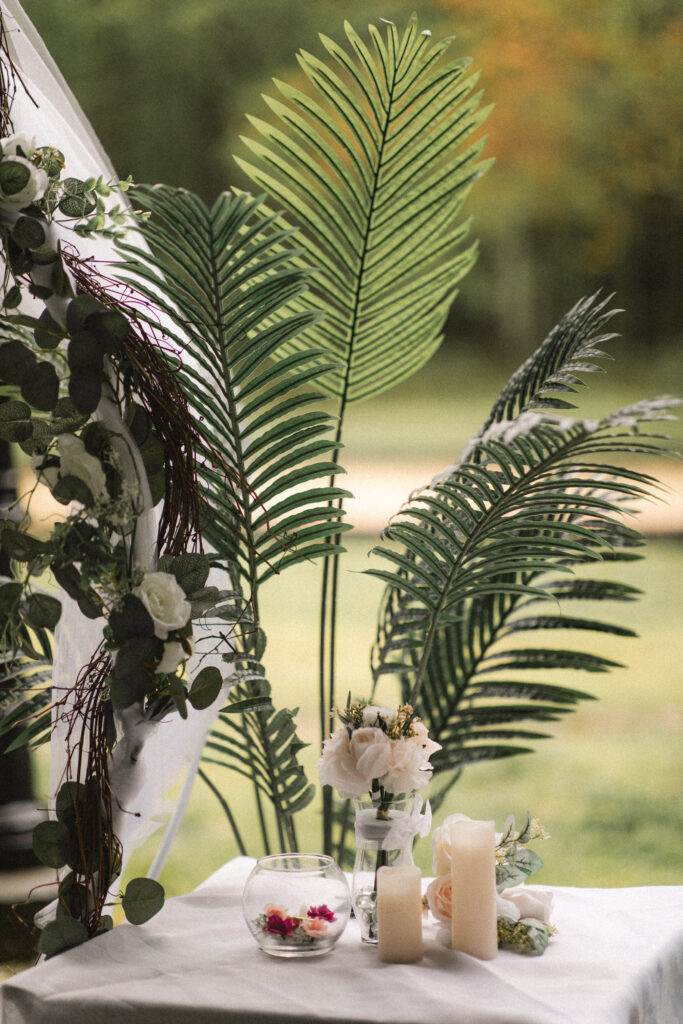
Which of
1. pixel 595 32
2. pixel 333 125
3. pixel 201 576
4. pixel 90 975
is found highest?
pixel 595 32

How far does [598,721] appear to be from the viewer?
4.36 meters

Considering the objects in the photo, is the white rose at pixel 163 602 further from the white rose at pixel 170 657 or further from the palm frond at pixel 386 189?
the palm frond at pixel 386 189

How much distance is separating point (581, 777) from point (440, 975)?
3.49 meters

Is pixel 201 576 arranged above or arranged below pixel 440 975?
above

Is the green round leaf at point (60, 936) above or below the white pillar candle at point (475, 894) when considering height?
below

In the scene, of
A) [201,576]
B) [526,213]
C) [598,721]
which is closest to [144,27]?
[526,213]

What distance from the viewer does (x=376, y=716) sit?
1052mm

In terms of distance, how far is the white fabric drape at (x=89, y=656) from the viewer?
1.05m

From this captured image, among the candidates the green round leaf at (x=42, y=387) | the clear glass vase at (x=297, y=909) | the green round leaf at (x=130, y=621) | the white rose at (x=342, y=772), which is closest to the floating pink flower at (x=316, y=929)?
the clear glass vase at (x=297, y=909)

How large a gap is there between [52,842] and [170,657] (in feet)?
0.80

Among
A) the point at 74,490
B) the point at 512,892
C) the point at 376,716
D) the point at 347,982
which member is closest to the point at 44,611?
the point at 74,490

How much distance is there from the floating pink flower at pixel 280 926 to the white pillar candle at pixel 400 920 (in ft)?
0.28

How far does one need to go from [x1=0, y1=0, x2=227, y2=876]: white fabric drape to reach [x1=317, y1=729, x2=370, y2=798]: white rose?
186mm

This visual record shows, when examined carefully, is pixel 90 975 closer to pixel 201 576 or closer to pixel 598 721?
pixel 201 576
